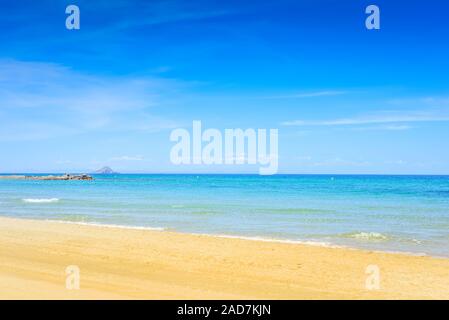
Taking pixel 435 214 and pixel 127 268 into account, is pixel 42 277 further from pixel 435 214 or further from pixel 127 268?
pixel 435 214

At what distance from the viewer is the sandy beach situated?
8797mm

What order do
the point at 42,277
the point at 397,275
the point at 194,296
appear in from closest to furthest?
1. the point at 194,296
2. the point at 42,277
3. the point at 397,275

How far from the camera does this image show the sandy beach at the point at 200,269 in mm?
8797

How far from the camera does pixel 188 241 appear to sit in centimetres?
1666

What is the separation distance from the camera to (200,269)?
1142cm
